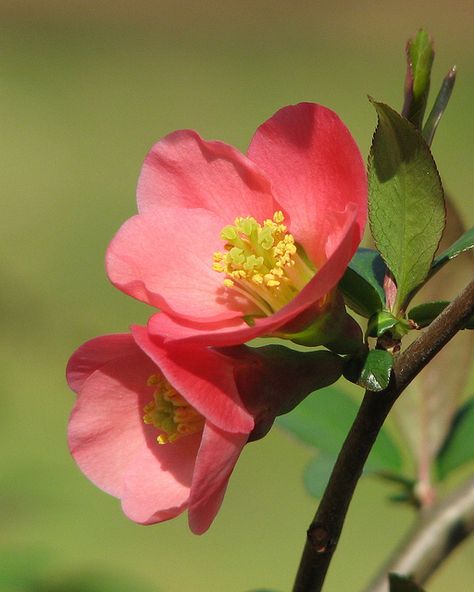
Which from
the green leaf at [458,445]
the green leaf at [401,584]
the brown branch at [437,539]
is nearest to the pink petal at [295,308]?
the green leaf at [401,584]

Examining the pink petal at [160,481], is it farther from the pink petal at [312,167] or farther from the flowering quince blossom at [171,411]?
the pink petal at [312,167]

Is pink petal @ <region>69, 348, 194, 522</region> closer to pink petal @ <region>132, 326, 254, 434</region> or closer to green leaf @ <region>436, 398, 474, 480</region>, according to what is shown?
pink petal @ <region>132, 326, 254, 434</region>

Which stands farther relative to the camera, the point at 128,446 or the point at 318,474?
the point at 318,474

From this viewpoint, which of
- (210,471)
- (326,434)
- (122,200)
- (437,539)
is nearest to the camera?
(210,471)

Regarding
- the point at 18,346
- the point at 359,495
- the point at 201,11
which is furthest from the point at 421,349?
the point at 201,11

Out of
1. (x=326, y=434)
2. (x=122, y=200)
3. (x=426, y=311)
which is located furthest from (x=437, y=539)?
(x=122, y=200)

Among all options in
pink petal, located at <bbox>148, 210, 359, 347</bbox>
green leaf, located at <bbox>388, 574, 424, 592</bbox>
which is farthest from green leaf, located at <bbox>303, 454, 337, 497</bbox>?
pink petal, located at <bbox>148, 210, 359, 347</bbox>

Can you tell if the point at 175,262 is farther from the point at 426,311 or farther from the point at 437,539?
the point at 437,539
